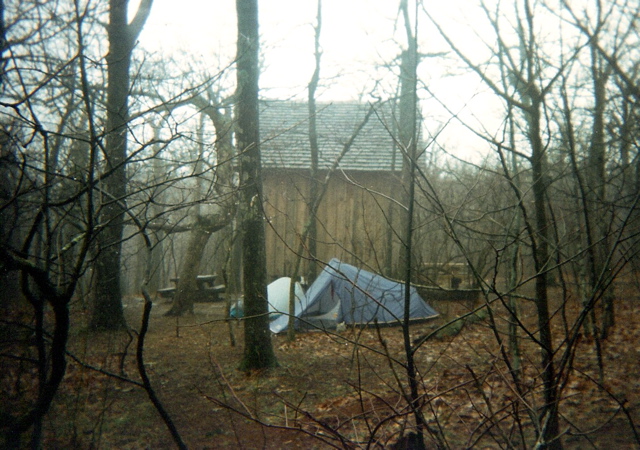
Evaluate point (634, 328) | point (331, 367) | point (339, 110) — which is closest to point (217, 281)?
point (339, 110)

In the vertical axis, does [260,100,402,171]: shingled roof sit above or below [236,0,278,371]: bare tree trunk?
above

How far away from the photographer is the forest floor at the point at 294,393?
4.63 meters

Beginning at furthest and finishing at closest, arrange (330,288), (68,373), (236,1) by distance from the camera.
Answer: (330,288) → (236,1) → (68,373)

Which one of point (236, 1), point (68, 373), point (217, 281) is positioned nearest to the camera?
point (68, 373)

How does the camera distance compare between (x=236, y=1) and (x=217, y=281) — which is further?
(x=217, y=281)

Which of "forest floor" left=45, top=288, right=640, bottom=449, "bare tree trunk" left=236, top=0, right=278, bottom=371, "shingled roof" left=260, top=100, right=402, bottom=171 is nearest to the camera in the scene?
"forest floor" left=45, top=288, right=640, bottom=449

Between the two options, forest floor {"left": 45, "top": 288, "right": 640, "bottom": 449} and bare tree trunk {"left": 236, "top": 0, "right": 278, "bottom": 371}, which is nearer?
forest floor {"left": 45, "top": 288, "right": 640, "bottom": 449}

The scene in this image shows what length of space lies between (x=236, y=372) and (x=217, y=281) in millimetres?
11922

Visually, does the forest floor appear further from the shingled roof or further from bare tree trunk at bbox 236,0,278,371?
the shingled roof

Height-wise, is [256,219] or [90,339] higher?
Result: [256,219]

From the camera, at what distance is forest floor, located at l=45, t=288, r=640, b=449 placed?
463 centimetres

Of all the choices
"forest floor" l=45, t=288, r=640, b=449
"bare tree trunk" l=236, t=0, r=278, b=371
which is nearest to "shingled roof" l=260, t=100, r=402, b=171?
"forest floor" l=45, t=288, r=640, b=449

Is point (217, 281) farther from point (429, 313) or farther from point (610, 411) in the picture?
point (610, 411)

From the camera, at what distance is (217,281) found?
19297 mm
